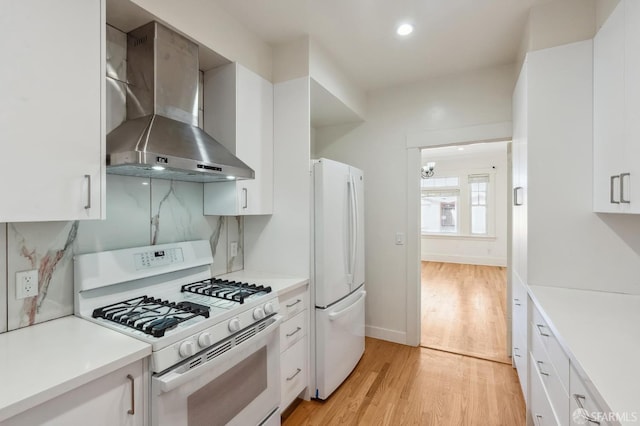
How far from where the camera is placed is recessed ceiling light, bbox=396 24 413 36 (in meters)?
2.14

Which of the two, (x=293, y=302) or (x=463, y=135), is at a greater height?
(x=463, y=135)

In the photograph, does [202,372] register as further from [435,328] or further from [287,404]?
[435,328]

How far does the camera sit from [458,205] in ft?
24.0

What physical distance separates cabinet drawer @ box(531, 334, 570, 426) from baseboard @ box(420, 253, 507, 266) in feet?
19.2

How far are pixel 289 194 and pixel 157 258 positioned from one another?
988 mm

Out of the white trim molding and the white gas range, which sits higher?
the white trim molding

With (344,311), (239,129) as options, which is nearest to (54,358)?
(239,129)

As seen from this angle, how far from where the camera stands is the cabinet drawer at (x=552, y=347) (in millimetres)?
1166

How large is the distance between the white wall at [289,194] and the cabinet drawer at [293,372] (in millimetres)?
517

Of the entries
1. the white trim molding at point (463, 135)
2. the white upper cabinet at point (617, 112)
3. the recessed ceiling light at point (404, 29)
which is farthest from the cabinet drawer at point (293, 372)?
the recessed ceiling light at point (404, 29)

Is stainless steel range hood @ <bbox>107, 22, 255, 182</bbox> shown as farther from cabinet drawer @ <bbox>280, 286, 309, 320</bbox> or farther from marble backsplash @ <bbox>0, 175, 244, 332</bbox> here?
cabinet drawer @ <bbox>280, 286, 309, 320</bbox>

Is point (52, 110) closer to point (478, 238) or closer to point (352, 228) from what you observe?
point (352, 228)

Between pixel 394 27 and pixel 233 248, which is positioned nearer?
pixel 394 27

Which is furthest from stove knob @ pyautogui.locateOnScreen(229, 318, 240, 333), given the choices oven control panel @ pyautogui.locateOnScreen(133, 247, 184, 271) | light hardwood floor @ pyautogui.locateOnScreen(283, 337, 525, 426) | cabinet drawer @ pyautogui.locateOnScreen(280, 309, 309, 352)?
light hardwood floor @ pyautogui.locateOnScreen(283, 337, 525, 426)
